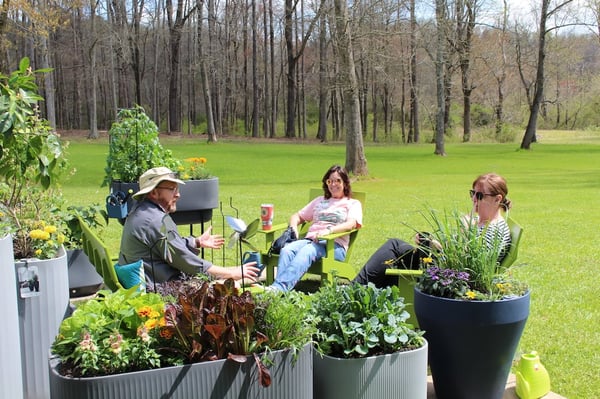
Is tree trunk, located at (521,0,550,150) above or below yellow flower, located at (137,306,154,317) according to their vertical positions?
above

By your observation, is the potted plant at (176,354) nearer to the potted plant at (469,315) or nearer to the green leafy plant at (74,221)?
the potted plant at (469,315)

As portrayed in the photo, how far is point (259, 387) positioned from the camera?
2148 mm

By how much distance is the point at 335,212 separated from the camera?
5.25m

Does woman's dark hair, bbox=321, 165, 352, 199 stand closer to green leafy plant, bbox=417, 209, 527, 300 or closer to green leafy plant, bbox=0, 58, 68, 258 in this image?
green leafy plant, bbox=0, 58, 68, 258

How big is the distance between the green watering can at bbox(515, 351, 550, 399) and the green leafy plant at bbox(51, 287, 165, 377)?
1.79 meters

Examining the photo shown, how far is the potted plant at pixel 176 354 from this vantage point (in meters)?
2.01

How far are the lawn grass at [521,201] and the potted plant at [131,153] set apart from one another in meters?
1.23

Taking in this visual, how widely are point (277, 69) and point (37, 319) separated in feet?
175

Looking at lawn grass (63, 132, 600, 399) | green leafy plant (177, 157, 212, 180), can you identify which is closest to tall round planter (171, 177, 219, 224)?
green leafy plant (177, 157, 212, 180)

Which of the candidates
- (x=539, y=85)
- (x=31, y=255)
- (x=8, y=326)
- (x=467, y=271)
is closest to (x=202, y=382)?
(x=8, y=326)

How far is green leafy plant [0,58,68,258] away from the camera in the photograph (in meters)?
2.85

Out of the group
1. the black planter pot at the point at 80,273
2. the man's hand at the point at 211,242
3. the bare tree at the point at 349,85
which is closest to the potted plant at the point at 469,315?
the man's hand at the point at 211,242

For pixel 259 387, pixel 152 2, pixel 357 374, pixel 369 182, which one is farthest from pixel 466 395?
pixel 152 2

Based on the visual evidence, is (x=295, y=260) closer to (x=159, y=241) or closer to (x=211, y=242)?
(x=211, y=242)
